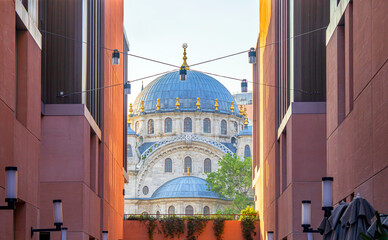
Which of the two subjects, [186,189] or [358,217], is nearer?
[358,217]

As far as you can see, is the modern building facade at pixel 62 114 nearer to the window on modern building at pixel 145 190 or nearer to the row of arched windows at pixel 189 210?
the row of arched windows at pixel 189 210

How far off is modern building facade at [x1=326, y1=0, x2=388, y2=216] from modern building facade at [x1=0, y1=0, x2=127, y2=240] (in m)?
6.21

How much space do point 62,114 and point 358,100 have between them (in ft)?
36.1

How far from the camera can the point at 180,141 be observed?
9912cm

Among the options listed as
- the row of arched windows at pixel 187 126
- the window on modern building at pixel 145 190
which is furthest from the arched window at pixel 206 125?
the window on modern building at pixel 145 190

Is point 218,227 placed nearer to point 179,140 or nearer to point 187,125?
point 179,140

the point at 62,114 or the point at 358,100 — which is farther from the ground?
the point at 62,114

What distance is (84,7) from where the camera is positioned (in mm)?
24656

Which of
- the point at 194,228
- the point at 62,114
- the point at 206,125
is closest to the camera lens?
the point at 62,114

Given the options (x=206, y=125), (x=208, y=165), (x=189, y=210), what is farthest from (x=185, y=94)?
(x=189, y=210)

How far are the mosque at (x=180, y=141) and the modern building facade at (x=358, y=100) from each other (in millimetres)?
73969

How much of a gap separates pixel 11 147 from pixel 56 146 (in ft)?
27.3

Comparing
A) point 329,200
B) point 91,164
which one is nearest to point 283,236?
point 91,164

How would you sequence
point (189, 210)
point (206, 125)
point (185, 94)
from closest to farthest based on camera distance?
point (189, 210)
point (206, 125)
point (185, 94)
